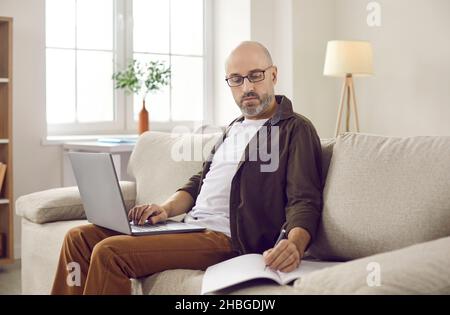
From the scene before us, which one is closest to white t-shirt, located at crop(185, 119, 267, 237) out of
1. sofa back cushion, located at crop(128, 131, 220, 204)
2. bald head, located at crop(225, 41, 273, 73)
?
bald head, located at crop(225, 41, 273, 73)

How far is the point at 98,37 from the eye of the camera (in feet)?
15.7

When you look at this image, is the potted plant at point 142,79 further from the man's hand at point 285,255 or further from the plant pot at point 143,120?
the man's hand at point 285,255

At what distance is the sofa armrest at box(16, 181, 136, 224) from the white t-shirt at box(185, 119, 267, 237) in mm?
618

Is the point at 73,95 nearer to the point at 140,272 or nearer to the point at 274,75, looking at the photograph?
the point at 274,75

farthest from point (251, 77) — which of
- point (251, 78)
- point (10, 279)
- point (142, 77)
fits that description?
point (142, 77)

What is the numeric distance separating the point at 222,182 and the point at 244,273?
2.02ft

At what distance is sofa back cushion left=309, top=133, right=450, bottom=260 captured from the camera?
75.8 inches

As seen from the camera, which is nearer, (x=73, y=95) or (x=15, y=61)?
(x=15, y=61)

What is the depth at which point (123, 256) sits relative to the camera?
2.03 metres

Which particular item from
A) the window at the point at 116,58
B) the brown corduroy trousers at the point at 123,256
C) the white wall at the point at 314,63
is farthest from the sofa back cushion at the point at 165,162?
the white wall at the point at 314,63

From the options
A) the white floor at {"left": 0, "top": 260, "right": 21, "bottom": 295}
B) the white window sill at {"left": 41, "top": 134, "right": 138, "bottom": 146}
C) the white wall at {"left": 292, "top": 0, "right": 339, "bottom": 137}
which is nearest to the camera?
the white floor at {"left": 0, "top": 260, "right": 21, "bottom": 295}

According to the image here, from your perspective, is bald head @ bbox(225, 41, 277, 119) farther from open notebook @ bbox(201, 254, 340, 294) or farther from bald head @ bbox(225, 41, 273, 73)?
open notebook @ bbox(201, 254, 340, 294)
